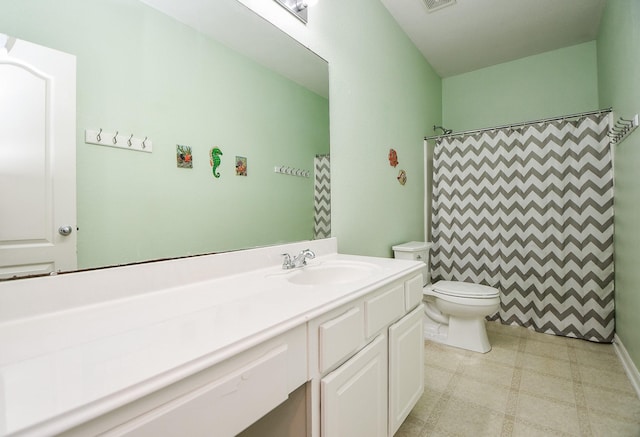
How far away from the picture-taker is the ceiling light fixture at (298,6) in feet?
4.86

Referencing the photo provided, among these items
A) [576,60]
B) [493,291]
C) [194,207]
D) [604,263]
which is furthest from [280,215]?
[576,60]

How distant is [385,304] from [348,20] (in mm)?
1779

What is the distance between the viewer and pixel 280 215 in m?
1.46

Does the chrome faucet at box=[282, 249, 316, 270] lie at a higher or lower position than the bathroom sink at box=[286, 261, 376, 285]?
higher

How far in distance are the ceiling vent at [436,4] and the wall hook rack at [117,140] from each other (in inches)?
91.6

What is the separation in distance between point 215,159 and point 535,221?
2.67m

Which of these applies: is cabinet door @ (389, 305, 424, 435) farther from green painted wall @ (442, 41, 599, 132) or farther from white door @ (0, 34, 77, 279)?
green painted wall @ (442, 41, 599, 132)

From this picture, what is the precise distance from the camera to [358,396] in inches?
38.8

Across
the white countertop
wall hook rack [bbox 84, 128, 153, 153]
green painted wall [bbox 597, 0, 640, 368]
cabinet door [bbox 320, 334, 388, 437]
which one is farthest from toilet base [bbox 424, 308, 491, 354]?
wall hook rack [bbox 84, 128, 153, 153]

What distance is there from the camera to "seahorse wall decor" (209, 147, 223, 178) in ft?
3.76

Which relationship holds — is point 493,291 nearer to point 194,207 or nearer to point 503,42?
point 194,207

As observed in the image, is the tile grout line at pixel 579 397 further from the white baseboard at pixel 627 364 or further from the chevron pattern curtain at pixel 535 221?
the chevron pattern curtain at pixel 535 221

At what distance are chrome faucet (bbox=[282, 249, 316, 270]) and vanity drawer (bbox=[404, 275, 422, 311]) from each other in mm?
453

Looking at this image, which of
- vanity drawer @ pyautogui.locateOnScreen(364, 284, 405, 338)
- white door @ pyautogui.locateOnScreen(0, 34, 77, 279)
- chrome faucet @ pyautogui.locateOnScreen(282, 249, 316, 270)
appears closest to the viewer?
white door @ pyautogui.locateOnScreen(0, 34, 77, 279)
